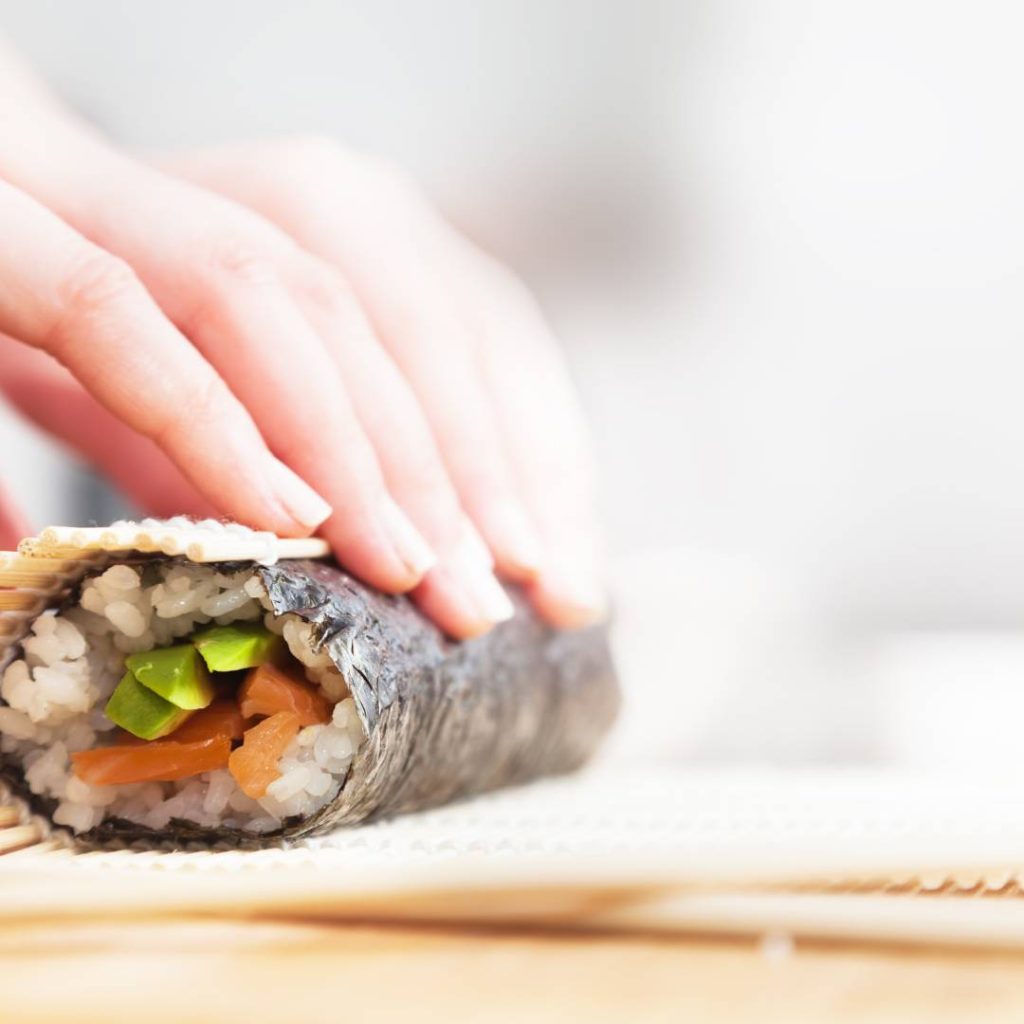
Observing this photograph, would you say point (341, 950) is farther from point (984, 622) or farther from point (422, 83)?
point (984, 622)

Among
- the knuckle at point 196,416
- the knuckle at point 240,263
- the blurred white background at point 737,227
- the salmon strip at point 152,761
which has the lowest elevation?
the salmon strip at point 152,761

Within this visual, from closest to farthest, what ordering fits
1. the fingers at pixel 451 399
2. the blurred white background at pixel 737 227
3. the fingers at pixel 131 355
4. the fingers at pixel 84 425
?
1. the fingers at pixel 131 355
2. the fingers at pixel 451 399
3. the fingers at pixel 84 425
4. the blurred white background at pixel 737 227

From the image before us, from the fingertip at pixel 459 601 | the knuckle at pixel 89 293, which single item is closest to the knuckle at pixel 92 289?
the knuckle at pixel 89 293

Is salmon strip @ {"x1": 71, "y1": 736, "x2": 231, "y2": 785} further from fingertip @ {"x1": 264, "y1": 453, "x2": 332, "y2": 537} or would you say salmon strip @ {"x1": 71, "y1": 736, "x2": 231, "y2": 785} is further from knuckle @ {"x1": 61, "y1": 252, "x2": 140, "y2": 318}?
knuckle @ {"x1": 61, "y1": 252, "x2": 140, "y2": 318}

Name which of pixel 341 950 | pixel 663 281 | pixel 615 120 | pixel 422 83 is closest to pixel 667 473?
pixel 663 281

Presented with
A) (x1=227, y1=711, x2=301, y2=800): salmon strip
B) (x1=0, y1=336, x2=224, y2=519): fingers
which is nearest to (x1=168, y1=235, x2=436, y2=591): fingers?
(x1=227, y1=711, x2=301, y2=800): salmon strip

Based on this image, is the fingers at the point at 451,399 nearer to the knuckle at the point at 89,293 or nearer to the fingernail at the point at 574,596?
the fingernail at the point at 574,596
